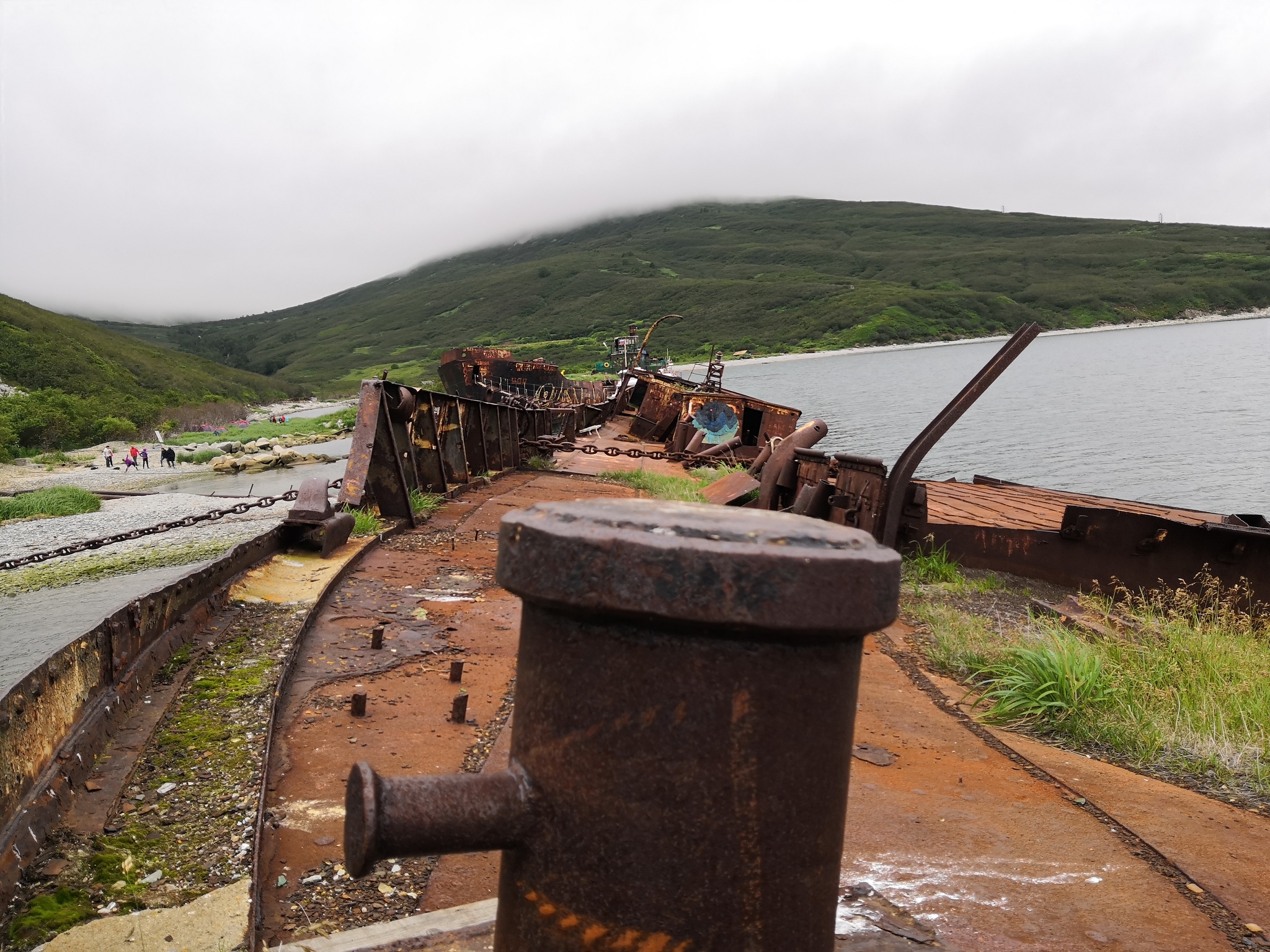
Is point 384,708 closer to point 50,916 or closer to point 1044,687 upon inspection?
point 50,916

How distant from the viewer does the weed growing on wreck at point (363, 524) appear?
22.0 feet

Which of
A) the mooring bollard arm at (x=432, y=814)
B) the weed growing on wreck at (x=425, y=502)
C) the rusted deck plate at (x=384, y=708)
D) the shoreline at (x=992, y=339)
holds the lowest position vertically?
the rusted deck plate at (x=384, y=708)

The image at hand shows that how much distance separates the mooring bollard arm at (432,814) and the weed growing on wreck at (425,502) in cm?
634

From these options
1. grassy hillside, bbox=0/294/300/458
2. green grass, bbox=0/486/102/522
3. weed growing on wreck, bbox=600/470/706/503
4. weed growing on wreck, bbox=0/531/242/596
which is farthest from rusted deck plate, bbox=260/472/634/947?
grassy hillside, bbox=0/294/300/458

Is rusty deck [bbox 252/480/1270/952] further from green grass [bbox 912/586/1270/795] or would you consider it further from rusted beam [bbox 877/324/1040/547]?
rusted beam [bbox 877/324/1040/547]

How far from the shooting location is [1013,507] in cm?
920

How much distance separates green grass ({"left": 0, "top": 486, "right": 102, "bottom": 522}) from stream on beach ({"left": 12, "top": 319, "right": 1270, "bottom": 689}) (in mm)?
3665

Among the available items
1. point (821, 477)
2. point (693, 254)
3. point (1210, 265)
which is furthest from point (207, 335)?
point (821, 477)

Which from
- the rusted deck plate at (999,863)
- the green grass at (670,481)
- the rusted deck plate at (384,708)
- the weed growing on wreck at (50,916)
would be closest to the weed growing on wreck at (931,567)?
the green grass at (670,481)

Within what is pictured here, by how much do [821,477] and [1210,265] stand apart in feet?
486

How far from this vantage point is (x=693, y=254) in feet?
595

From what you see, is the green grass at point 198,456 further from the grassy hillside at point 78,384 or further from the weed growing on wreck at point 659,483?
the weed growing on wreck at point 659,483

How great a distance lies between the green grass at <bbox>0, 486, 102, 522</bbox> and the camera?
16.8m

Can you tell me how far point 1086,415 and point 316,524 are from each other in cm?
4004
